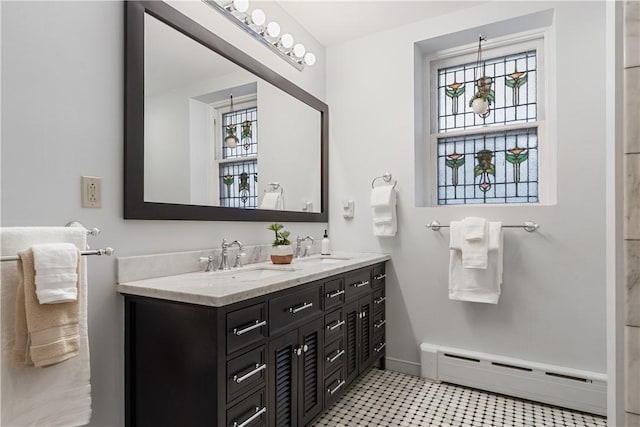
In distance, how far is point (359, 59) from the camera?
9.37 ft

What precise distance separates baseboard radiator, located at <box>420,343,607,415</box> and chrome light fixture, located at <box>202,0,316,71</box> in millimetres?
2144

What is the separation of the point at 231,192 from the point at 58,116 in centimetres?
91

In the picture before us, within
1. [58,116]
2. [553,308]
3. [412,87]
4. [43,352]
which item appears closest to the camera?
[43,352]

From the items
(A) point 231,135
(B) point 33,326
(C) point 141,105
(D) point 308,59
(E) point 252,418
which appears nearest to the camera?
(B) point 33,326

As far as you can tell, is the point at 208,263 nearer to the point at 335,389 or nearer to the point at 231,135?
the point at 231,135

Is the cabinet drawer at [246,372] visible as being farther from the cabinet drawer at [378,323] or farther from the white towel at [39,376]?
the cabinet drawer at [378,323]

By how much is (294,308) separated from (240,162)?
0.91 m

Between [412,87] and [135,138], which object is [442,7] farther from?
[135,138]

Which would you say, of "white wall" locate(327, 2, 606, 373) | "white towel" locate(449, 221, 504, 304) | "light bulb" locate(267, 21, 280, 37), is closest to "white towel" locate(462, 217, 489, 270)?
"white towel" locate(449, 221, 504, 304)

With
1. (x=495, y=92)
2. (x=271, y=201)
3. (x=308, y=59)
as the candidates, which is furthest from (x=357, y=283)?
(x=495, y=92)

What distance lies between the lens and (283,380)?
1.61 metres

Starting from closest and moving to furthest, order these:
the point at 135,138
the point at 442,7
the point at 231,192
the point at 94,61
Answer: the point at 94,61, the point at 135,138, the point at 231,192, the point at 442,7

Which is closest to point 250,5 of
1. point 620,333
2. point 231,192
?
point 231,192

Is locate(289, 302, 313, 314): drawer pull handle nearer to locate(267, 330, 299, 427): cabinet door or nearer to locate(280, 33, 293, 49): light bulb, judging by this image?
locate(267, 330, 299, 427): cabinet door
